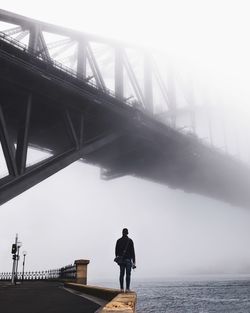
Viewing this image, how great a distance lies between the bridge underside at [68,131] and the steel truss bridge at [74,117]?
42 millimetres

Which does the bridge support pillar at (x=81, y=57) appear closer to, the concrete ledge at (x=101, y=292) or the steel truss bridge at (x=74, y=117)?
the steel truss bridge at (x=74, y=117)

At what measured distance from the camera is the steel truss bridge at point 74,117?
57.5ft

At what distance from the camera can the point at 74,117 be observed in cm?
2430

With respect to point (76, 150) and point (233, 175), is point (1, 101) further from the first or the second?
point (233, 175)

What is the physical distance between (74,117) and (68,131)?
12.2 feet

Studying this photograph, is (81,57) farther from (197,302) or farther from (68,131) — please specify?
(197,302)

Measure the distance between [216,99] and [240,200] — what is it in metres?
19.3

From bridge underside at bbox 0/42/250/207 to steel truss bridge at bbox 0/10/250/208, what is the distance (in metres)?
0.04

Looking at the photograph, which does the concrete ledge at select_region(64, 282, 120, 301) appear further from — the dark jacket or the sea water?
the sea water

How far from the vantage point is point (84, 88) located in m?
22.2

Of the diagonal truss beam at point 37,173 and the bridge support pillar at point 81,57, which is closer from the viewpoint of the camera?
the diagonal truss beam at point 37,173

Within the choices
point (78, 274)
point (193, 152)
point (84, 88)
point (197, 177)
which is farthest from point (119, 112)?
point (197, 177)

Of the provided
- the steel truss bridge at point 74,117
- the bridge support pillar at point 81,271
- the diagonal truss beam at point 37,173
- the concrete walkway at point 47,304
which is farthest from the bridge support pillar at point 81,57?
the concrete walkway at point 47,304

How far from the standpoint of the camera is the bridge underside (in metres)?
17.1
